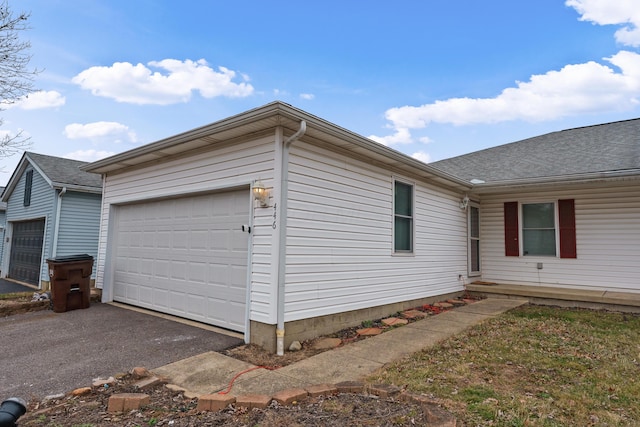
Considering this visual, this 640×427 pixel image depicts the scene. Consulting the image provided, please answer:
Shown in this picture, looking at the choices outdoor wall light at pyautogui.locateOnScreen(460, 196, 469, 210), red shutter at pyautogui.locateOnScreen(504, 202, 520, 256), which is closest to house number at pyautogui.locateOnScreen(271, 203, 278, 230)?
outdoor wall light at pyautogui.locateOnScreen(460, 196, 469, 210)

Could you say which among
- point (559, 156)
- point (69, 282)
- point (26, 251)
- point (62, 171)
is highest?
point (559, 156)

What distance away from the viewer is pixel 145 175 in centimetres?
668

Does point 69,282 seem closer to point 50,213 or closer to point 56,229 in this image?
point 56,229

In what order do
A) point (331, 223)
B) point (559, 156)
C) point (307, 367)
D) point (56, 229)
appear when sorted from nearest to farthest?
point (307, 367) < point (331, 223) < point (559, 156) < point (56, 229)

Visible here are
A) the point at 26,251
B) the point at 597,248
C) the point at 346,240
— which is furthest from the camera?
the point at 26,251

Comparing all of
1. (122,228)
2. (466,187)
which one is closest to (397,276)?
(466,187)

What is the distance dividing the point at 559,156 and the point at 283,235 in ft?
27.2

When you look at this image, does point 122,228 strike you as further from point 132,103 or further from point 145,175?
point 132,103

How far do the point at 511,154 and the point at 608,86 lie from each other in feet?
16.2

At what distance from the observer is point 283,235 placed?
4352mm

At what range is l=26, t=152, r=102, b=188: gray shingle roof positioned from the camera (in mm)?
10227

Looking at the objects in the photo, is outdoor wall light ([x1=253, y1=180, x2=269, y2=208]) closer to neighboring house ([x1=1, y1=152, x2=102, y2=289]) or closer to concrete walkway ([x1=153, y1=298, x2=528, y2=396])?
Result: concrete walkway ([x1=153, y1=298, x2=528, y2=396])

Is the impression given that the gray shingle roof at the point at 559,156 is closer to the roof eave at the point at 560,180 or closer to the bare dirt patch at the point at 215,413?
the roof eave at the point at 560,180

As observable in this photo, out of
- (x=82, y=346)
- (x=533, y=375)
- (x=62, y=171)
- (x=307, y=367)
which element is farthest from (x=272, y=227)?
(x=62, y=171)
